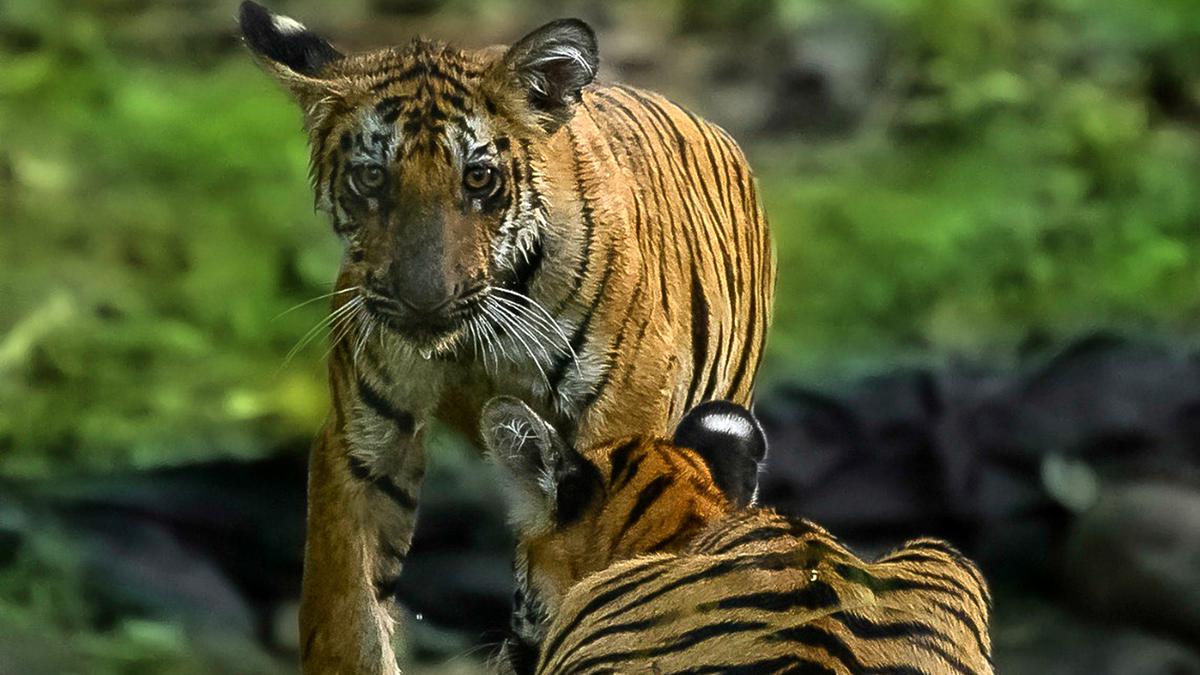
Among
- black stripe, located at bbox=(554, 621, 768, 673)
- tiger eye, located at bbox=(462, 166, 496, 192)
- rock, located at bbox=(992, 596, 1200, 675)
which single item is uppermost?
tiger eye, located at bbox=(462, 166, 496, 192)

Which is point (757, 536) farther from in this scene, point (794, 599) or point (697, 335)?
point (697, 335)

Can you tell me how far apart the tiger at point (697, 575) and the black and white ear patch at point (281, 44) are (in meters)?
0.90

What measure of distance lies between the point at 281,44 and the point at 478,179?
595 millimetres

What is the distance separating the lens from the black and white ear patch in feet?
15.4

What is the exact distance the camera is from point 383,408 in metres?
4.95

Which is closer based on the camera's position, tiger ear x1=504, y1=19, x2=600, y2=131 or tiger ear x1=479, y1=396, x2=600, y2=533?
tiger ear x1=479, y1=396, x2=600, y2=533

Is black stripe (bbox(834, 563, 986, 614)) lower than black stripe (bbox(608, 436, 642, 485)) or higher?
higher

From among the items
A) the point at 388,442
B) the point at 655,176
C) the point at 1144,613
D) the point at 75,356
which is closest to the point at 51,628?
the point at 75,356

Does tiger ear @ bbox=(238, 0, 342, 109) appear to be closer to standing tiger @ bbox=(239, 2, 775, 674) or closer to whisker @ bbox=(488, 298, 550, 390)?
standing tiger @ bbox=(239, 2, 775, 674)

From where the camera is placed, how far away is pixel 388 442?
4996 millimetres

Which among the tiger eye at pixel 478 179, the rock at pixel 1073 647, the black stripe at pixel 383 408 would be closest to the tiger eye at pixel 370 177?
the tiger eye at pixel 478 179

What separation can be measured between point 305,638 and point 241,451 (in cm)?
199

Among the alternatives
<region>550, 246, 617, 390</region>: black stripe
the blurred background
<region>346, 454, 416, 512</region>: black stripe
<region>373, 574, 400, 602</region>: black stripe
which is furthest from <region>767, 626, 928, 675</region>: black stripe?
the blurred background

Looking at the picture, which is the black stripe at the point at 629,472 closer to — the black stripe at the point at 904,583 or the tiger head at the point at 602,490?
the tiger head at the point at 602,490
